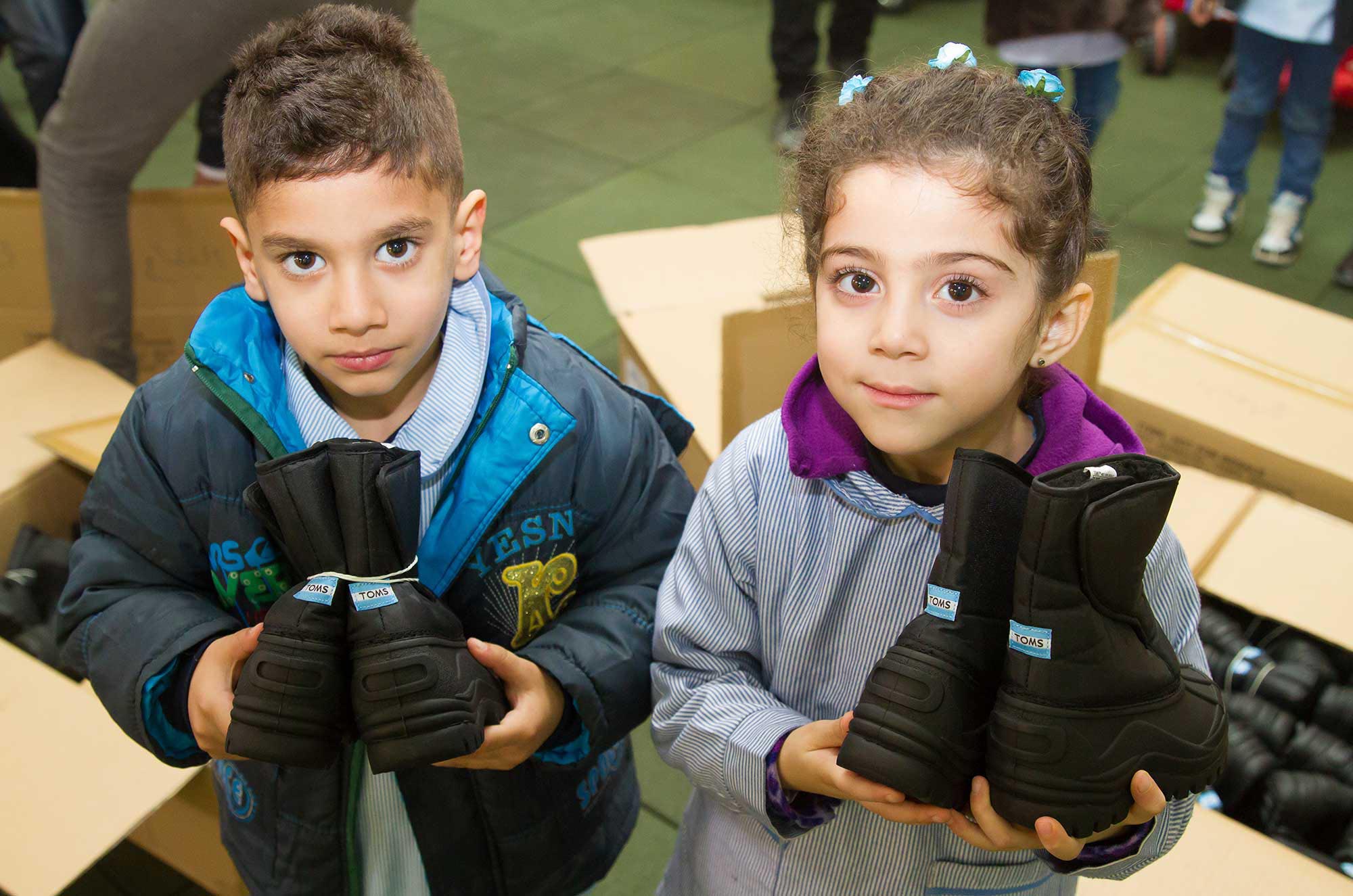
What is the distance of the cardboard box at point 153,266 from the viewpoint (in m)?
2.26

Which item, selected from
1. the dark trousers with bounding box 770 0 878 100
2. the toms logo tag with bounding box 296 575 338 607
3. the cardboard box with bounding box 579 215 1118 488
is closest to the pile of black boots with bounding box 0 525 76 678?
the cardboard box with bounding box 579 215 1118 488

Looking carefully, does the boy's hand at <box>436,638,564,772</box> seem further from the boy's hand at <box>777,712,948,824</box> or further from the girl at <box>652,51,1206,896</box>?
the boy's hand at <box>777,712,948,824</box>

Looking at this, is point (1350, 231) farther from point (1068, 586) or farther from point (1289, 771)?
point (1068, 586)

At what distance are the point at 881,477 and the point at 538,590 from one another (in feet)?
1.29

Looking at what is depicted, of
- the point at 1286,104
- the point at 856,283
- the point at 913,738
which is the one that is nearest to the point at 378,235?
the point at 856,283

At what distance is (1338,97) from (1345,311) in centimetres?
145

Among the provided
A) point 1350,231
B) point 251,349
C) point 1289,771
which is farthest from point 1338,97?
point 251,349

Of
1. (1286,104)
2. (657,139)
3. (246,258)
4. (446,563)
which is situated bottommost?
(657,139)

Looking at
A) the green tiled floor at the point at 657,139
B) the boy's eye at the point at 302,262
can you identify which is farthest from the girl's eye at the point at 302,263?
the green tiled floor at the point at 657,139

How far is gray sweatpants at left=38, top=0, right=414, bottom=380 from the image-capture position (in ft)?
6.04

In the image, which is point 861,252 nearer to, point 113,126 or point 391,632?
point 391,632

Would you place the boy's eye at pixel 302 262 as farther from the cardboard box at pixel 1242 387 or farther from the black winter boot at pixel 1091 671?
the cardboard box at pixel 1242 387

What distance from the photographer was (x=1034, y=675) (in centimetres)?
80

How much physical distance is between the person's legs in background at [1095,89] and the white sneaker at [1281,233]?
657 millimetres
